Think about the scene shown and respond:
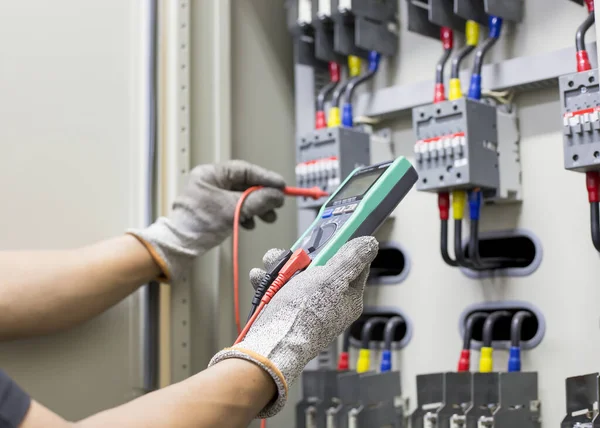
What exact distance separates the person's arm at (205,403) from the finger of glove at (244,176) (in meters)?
0.59

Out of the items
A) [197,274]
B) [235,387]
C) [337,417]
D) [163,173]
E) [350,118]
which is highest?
[350,118]

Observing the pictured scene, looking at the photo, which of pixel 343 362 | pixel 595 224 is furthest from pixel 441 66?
pixel 343 362

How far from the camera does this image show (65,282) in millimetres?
1305

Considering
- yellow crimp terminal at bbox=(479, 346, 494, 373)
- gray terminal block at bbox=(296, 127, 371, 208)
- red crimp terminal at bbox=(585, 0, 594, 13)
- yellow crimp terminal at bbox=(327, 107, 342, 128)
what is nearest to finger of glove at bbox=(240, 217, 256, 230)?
gray terminal block at bbox=(296, 127, 371, 208)

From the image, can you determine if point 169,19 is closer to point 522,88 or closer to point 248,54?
point 248,54

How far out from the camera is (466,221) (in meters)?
1.47

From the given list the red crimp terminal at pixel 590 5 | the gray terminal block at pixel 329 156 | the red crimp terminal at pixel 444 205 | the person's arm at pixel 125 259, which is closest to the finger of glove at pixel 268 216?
the person's arm at pixel 125 259

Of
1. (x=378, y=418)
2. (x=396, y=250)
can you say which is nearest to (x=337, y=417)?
(x=378, y=418)

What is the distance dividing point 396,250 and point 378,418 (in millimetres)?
409

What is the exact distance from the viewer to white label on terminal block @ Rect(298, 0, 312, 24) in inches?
64.4

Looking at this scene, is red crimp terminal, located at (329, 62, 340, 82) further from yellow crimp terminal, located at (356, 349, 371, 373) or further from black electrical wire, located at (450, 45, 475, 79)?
yellow crimp terminal, located at (356, 349, 371, 373)

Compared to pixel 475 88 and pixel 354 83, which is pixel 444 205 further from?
pixel 354 83

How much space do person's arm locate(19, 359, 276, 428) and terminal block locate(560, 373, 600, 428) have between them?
51cm

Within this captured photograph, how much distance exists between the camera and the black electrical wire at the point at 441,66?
1.42m
